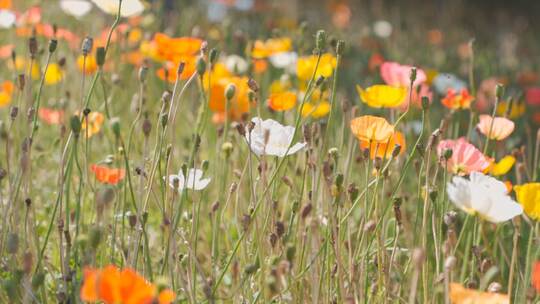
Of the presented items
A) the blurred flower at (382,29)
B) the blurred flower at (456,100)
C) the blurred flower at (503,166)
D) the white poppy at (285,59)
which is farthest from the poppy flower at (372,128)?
the blurred flower at (382,29)

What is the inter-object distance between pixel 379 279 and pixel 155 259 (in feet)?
2.41

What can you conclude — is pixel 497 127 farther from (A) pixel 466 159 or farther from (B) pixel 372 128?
(B) pixel 372 128

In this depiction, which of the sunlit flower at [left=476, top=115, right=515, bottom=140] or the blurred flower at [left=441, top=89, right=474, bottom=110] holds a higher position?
the blurred flower at [left=441, top=89, right=474, bottom=110]

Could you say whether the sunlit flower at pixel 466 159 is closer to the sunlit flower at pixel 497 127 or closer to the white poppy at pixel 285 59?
the sunlit flower at pixel 497 127

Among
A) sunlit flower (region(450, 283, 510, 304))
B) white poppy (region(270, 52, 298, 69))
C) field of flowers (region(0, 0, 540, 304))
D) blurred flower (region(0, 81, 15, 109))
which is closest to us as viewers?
sunlit flower (region(450, 283, 510, 304))

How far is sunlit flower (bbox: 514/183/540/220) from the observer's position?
153 centimetres

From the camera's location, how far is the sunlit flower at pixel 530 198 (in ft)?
5.01

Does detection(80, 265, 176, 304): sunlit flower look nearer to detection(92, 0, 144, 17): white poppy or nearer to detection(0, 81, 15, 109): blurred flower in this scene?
detection(92, 0, 144, 17): white poppy

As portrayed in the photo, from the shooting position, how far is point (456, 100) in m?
2.22

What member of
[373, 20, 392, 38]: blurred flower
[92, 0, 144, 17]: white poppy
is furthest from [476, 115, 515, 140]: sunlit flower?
[373, 20, 392, 38]: blurred flower

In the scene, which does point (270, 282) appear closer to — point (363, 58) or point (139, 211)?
point (139, 211)

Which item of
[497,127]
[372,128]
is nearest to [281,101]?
[372,128]

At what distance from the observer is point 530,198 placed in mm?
1535

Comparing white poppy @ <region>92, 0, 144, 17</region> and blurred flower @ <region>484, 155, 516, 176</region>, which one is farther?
white poppy @ <region>92, 0, 144, 17</region>
